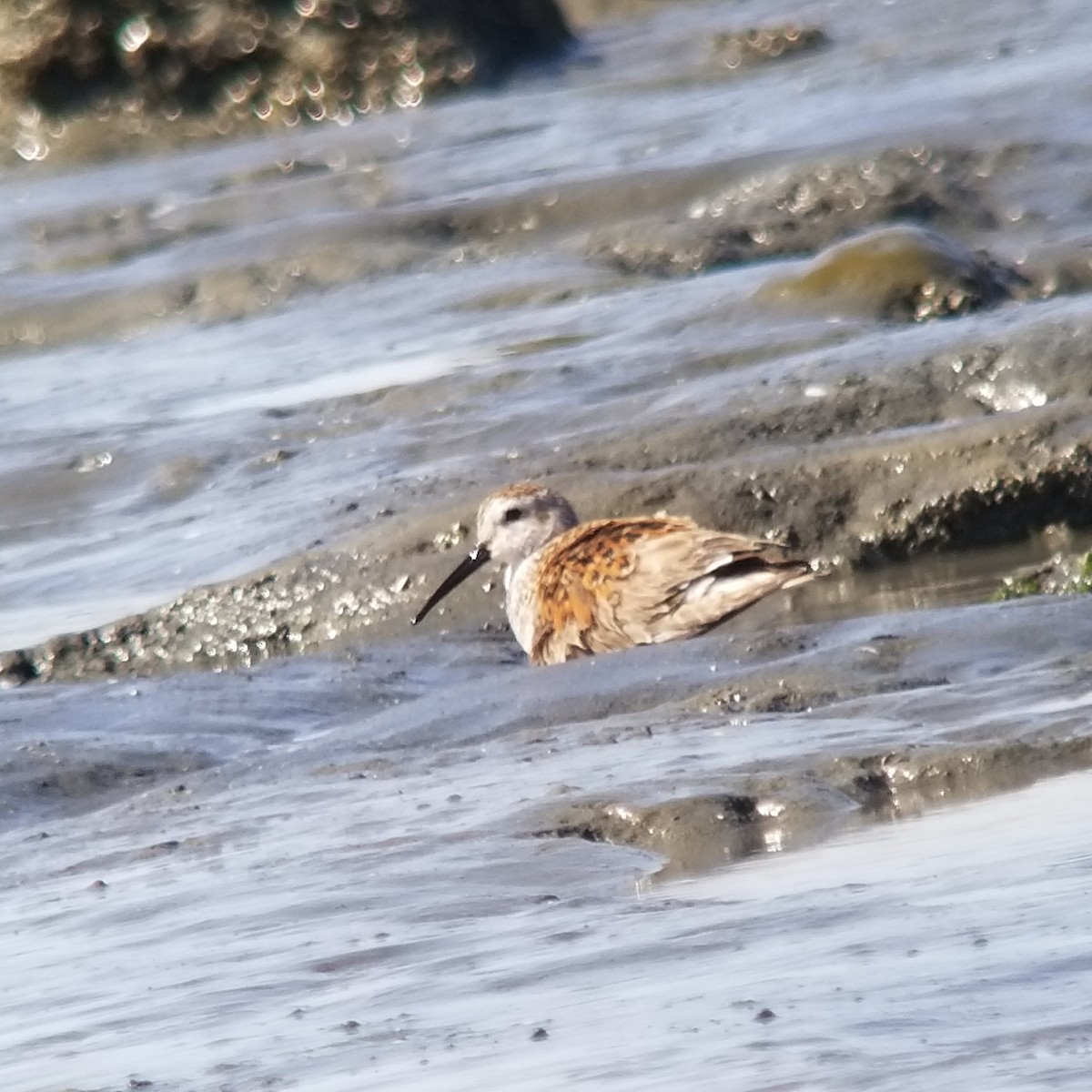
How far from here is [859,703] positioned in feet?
17.6

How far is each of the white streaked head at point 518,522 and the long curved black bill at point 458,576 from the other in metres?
0.04

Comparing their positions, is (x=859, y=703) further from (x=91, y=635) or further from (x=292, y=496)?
(x=292, y=496)

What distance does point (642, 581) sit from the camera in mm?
7082

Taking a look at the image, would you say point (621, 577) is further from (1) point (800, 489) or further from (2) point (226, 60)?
(2) point (226, 60)

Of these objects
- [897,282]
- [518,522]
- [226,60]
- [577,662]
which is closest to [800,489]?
[518,522]

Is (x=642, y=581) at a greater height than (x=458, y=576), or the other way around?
(x=642, y=581)

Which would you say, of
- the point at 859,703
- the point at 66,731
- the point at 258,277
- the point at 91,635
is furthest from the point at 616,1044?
the point at 258,277

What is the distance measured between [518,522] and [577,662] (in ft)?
4.38

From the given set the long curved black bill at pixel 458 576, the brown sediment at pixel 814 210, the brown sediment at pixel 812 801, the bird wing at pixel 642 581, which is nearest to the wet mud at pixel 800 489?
the long curved black bill at pixel 458 576

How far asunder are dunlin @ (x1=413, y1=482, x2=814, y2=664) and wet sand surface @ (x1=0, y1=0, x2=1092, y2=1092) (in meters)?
0.33

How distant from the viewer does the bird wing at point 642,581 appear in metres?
6.95

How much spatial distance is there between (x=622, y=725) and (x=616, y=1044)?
2.16 meters

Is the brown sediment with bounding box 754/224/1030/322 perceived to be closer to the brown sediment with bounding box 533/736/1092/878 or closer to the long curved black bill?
the long curved black bill

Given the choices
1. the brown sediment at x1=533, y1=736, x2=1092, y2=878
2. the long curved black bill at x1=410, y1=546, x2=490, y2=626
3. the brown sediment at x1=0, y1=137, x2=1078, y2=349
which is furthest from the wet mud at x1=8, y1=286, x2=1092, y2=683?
the brown sediment at x1=533, y1=736, x2=1092, y2=878
